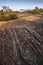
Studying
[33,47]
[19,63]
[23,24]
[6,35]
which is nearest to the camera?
[19,63]

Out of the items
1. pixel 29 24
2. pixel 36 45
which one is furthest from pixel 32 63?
pixel 29 24

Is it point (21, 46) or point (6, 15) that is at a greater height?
point (21, 46)

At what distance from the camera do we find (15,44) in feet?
27.8

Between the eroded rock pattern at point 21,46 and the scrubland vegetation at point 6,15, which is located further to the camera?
the scrubland vegetation at point 6,15

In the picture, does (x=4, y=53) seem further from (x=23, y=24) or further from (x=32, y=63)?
(x=23, y=24)

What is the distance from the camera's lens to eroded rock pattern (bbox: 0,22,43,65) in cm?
774

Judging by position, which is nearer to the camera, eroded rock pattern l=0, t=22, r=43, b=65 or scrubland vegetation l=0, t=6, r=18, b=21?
eroded rock pattern l=0, t=22, r=43, b=65

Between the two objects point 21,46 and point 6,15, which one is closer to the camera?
point 21,46

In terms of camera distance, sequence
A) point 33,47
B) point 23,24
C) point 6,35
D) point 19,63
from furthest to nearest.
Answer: point 23,24, point 6,35, point 33,47, point 19,63

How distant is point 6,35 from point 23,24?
135 centimetres

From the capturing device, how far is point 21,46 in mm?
8406

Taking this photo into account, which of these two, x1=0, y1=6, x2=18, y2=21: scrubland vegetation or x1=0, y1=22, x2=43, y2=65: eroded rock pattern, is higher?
x1=0, y1=22, x2=43, y2=65: eroded rock pattern

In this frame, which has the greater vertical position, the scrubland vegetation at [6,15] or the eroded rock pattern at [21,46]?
the eroded rock pattern at [21,46]

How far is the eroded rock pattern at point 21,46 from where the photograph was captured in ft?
25.4
